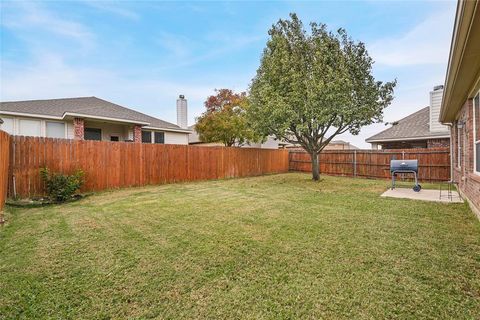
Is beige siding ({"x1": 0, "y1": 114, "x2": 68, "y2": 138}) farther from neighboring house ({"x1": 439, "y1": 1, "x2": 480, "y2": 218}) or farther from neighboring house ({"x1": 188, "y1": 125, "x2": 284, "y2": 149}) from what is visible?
neighboring house ({"x1": 439, "y1": 1, "x2": 480, "y2": 218})

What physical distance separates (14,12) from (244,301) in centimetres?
1111

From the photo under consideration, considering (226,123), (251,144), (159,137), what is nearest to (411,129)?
→ (226,123)

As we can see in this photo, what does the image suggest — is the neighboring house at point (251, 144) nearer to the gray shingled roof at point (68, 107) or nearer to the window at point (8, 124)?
the gray shingled roof at point (68, 107)

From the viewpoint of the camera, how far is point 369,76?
1105cm

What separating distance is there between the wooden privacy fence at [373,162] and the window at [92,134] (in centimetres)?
1324

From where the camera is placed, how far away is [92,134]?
14.5 metres

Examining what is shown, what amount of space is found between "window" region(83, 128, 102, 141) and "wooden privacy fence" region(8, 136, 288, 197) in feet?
19.0

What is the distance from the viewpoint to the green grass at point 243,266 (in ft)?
7.09

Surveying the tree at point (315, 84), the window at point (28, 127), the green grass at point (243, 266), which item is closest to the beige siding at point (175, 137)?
the window at point (28, 127)

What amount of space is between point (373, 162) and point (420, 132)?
360 centimetres

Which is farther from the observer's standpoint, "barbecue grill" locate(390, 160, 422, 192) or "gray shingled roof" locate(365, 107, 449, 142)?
"gray shingled roof" locate(365, 107, 449, 142)

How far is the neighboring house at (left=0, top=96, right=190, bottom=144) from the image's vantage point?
12.2 metres

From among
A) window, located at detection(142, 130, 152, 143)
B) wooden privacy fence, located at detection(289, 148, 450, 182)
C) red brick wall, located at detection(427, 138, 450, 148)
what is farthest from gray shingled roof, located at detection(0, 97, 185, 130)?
red brick wall, located at detection(427, 138, 450, 148)

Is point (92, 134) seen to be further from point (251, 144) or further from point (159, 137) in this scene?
point (251, 144)
